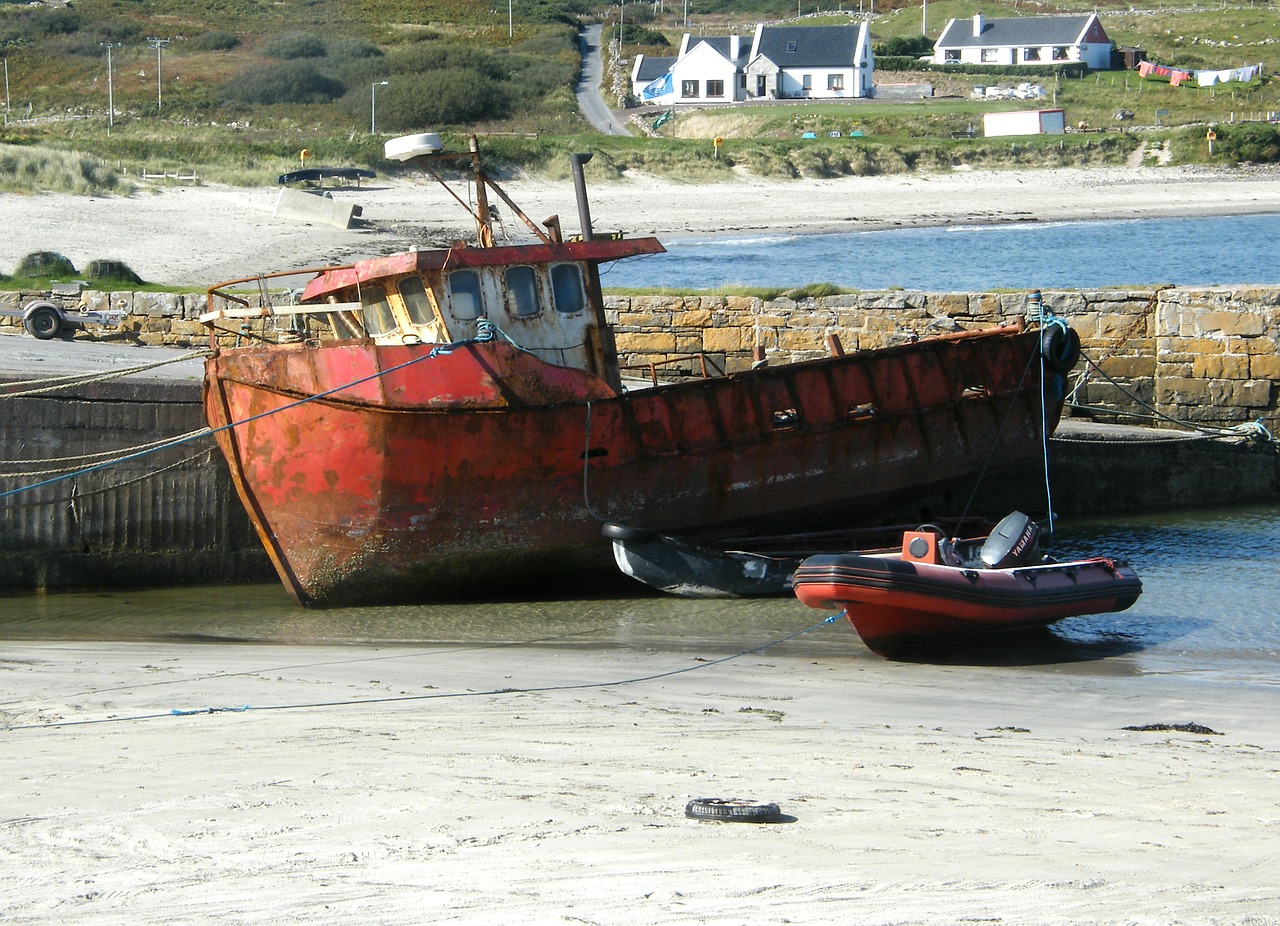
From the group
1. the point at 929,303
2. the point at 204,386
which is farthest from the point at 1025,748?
the point at 929,303

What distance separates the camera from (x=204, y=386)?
392 inches

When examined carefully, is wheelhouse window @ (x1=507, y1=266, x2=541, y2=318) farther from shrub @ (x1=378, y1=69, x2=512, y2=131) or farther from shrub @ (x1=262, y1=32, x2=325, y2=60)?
shrub @ (x1=262, y1=32, x2=325, y2=60)

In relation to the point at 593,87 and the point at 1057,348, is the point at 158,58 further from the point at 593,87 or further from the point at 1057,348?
the point at 1057,348

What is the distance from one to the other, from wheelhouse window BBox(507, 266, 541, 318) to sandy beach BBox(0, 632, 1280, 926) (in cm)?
330

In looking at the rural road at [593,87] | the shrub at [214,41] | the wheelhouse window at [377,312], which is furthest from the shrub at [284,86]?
the wheelhouse window at [377,312]

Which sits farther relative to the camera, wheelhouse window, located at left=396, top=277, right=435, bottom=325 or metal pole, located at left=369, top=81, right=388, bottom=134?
metal pole, located at left=369, top=81, right=388, bottom=134

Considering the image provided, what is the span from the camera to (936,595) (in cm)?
800

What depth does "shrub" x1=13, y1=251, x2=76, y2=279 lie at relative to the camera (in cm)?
1831

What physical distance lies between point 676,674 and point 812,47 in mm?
72637

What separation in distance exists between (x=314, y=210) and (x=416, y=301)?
2237 cm

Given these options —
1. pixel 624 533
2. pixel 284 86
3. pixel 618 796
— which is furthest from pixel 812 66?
pixel 618 796

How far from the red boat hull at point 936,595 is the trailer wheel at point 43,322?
9.37 m

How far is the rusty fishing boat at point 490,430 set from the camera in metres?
9.53

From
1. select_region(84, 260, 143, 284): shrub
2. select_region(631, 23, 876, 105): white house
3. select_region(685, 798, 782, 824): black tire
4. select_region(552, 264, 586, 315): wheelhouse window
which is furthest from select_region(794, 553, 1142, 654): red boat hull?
select_region(631, 23, 876, 105): white house
